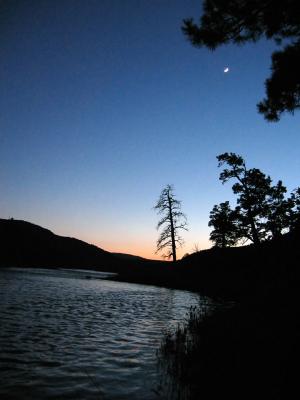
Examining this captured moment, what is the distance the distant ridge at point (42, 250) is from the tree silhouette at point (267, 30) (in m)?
95.9

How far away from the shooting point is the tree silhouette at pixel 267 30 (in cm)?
876

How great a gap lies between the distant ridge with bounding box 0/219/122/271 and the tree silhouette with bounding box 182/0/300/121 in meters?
95.9

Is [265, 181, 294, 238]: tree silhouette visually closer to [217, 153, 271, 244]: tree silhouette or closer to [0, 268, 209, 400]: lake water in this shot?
[217, 153, 271, 244]: tree silhouette

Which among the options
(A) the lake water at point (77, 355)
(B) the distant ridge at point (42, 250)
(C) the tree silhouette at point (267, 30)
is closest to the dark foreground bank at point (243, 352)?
(A) the lake water at point (77, 355)

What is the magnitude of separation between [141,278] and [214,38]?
38.1 metres

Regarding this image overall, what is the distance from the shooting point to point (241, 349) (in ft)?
23.6

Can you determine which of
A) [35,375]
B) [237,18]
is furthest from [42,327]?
[237,18]

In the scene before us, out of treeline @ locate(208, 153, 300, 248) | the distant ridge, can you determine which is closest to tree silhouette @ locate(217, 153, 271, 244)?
treeline @ locate(208, 153, 300, 248)

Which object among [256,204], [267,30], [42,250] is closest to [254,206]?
[256,204]

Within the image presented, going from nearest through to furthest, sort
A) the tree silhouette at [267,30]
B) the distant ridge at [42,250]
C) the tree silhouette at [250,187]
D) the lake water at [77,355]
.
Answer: the lake water at [77,355] → the tree silhouette at [267,30] → the tree silhouette at [250,187] → the distant ridge at [42,250]

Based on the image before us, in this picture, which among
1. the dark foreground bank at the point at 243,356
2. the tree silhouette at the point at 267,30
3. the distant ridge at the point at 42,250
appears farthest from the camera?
the distant ridge at the point at 42,250

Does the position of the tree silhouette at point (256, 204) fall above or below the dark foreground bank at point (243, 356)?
above

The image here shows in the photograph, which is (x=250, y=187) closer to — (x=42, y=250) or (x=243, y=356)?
(x=243, y=356)

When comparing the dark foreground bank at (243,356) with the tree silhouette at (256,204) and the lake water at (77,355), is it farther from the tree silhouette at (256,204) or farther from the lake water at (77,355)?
the tree silhouette at (256,204)
